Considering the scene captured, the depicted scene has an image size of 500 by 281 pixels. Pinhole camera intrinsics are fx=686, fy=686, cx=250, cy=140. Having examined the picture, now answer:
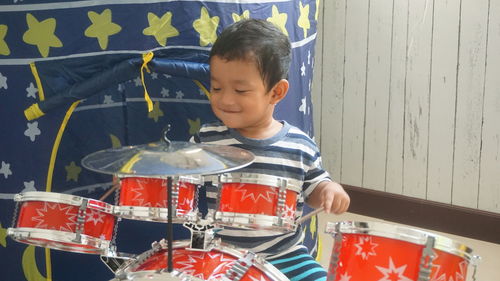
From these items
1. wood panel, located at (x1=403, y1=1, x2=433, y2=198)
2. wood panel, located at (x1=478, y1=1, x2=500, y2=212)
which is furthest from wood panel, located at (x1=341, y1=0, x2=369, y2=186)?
wood panel, located at (x1=478, y1=1, x2=500, y2=212)

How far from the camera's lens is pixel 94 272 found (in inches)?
89.1

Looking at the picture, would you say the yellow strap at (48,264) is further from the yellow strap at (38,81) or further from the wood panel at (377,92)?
the wood panel at (377,92)

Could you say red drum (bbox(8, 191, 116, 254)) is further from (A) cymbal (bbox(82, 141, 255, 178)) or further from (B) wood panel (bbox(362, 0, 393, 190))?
(B) wood panel (bbox(362, 0, 393, 190))

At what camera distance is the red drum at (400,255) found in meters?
1.21

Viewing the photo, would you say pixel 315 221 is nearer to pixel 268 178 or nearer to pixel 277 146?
pixel 277 146

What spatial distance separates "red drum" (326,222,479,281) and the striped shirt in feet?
1.65

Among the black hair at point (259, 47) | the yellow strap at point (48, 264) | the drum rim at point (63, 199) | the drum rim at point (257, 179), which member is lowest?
the yellow strap at point (48, 264)

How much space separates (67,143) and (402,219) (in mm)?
1784

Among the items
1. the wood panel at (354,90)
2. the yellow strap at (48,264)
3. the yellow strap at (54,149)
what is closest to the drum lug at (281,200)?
the yellow strap at (54,149)

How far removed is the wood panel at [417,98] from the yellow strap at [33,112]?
6.21ft

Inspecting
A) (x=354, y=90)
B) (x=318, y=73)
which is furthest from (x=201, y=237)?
(x=318, y=73)

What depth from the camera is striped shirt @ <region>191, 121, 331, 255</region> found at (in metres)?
1.78

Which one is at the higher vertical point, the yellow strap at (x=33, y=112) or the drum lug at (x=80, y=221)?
the yellow strap at (x=33, y=112)

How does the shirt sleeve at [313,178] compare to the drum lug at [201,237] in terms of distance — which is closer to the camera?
the drum lug at [201,237]
